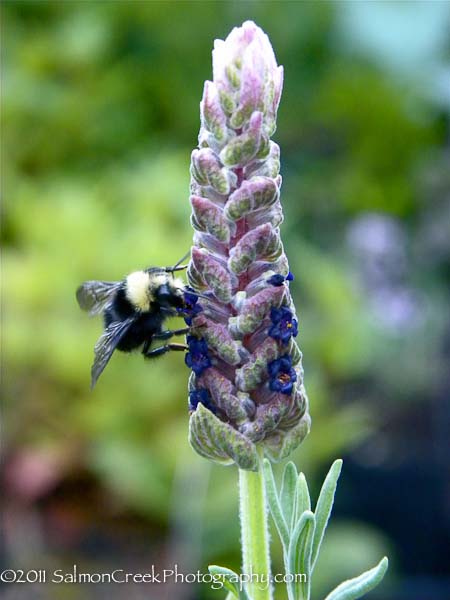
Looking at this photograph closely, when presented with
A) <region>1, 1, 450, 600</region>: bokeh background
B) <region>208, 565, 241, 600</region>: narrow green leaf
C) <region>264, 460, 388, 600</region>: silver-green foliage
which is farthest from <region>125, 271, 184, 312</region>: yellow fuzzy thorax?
<region>1, 1, 450, 600</region>: bokeh background

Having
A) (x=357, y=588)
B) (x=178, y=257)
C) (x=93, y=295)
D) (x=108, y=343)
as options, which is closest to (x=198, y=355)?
(x=357, y=588)

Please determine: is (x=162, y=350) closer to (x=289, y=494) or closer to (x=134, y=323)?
(x=134, y=323)

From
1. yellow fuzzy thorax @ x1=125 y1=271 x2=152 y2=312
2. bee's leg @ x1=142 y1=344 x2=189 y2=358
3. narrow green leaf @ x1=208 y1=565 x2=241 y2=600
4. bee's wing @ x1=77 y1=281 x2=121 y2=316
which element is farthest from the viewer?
bee's wing @ x1=77 y1=281 x2=121 y2=316

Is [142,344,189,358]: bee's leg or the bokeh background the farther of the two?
the bokeh background

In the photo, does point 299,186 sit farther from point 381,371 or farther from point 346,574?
point 346,574

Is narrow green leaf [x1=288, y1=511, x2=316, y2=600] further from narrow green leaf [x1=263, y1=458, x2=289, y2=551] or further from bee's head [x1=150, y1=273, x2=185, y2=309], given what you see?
bee's head [x1=150, y1=273, x2=185, y2=309]

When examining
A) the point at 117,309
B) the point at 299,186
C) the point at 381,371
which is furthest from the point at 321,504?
the point at 299,186
